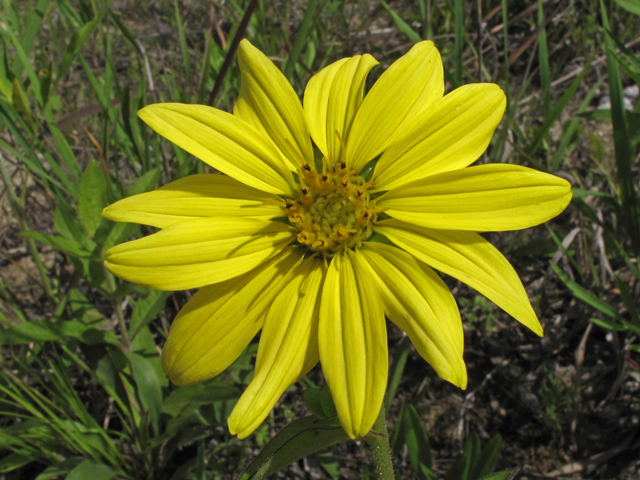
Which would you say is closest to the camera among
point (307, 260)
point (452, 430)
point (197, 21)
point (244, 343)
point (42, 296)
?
point (244, 343)

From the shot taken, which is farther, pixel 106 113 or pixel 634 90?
pixel 634 90

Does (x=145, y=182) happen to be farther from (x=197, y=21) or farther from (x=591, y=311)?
(x=197, y=21)

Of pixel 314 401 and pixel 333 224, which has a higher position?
pixel 333 224

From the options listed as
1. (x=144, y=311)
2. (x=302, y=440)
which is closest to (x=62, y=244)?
(x=144, y=311)

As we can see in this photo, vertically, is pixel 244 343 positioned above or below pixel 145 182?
below

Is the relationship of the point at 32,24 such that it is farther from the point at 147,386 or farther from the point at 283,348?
the point at 283,348

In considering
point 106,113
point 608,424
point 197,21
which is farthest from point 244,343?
point 197,21

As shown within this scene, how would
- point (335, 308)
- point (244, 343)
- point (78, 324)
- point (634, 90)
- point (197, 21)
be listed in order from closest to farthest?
point (335, 308), point (244, 343), point (78, 324), point (634, 90), point (197, 21)
